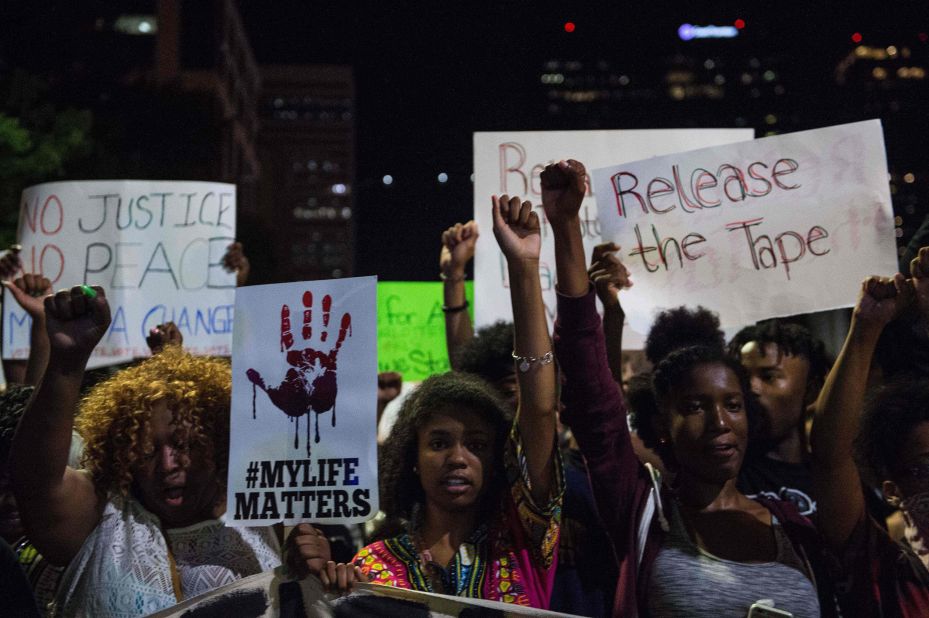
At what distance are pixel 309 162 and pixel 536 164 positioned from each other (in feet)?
489

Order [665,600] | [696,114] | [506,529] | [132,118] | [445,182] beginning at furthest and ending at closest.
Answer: [696,114]
[132,118]
[445,182]
[506,529]
[665,600]

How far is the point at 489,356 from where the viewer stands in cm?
404

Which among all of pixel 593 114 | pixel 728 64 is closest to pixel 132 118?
pixel 593 114

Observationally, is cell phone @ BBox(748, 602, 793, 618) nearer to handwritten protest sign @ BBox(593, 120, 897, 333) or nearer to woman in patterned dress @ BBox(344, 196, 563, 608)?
woman in patterned dress @ BBox(344, 196, 563, 608)

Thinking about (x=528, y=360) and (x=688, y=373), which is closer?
(x=528, y=360)

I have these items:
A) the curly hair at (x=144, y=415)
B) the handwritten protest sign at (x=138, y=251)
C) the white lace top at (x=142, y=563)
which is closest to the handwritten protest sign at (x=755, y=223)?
the curly hair at (x=144, y=415)

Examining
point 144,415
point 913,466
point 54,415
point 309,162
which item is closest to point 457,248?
point 144,415

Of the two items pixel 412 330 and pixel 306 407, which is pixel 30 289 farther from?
pixel 412 330

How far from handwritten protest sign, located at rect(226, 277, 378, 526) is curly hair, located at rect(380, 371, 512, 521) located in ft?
1.39

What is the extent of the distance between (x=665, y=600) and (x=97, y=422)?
5.63 feet

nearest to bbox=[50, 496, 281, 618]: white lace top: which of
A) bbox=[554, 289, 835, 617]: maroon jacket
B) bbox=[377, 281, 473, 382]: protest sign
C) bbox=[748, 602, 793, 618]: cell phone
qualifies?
bbox=[554, 289, 835, 617]: maroon jacket

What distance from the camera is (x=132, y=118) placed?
35.7 meters

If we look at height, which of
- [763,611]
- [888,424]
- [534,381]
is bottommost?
[763,611]

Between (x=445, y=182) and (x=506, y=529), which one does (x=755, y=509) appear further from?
(x=445, y=182)
